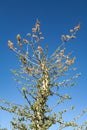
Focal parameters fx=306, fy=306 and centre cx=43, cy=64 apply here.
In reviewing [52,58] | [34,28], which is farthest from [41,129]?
[34,28]

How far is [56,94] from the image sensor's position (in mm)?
25922

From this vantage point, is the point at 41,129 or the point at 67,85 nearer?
the point at 41,129

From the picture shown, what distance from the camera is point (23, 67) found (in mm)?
27062

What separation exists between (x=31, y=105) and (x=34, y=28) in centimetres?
654

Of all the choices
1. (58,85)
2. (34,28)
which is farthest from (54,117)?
(34,28)

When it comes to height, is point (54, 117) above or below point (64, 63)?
below

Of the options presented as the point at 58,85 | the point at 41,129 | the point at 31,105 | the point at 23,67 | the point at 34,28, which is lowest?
the point at 41,129

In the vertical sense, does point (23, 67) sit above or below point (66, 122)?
above

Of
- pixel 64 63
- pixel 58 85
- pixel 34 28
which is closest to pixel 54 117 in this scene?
pixel 58 85

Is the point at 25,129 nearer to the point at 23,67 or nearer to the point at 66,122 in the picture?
the point at 66,122

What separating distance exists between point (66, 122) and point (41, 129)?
2158 millimetres

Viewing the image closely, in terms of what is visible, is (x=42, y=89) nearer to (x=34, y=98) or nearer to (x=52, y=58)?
(x=34, y=98)

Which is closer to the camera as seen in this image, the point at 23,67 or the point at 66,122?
the point at 66,122

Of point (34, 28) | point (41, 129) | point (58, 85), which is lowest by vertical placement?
point (41, 129)
